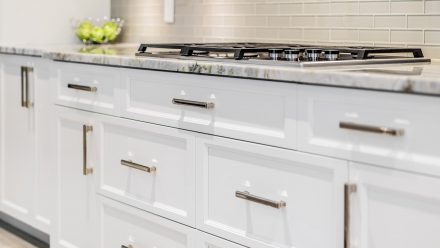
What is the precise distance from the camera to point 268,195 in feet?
5.96

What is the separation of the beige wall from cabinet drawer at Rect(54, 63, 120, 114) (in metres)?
0.76

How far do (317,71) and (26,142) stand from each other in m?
1.86

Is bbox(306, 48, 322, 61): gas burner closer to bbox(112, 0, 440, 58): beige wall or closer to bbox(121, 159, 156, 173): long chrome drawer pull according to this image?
bbox(112, 0, 440, 58): beige wall

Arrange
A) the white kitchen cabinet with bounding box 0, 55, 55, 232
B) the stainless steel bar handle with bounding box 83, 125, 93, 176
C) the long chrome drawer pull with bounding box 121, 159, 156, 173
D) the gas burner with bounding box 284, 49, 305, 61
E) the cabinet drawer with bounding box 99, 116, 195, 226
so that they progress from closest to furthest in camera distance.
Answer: the gas burner with bounding box 284, 49, 305, 61 < the cabinet drawer with bounding box 99, 116, 195, 226 < the long chrome drawer pull with bounding box 121, 159, 156, 173 < the stainless steel bar handle with bounding box 83, 125, 93, 176 < the white kitchen cabinet with bounding box 0, 55, 55, 232

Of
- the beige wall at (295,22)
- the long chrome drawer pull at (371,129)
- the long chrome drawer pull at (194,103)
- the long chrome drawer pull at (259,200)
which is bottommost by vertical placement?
the long chrome drawer pull at (259,200)

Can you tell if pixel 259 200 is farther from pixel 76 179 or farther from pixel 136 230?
pixel 76 179

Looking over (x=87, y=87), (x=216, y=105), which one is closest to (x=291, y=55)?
(x=216, y=105)

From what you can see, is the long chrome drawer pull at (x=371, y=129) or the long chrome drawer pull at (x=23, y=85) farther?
the long chrome drawer pull at (x=23, y=85)

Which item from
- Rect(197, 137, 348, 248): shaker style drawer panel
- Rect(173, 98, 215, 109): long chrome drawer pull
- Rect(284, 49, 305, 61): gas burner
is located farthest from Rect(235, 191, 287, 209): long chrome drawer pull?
Rect(284, 49, 305, 61): gas burner

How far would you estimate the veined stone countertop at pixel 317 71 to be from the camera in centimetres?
143

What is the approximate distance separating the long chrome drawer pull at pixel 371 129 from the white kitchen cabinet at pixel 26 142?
1.60 meters

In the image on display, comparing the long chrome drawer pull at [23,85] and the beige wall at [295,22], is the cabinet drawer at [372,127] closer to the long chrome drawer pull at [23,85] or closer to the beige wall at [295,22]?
the beige wall at [295,22]

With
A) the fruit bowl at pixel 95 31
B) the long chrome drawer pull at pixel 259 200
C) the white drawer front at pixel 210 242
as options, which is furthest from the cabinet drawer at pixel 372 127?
the fruit bowl at pixel 95 31

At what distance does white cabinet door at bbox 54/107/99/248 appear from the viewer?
2.53 metres
